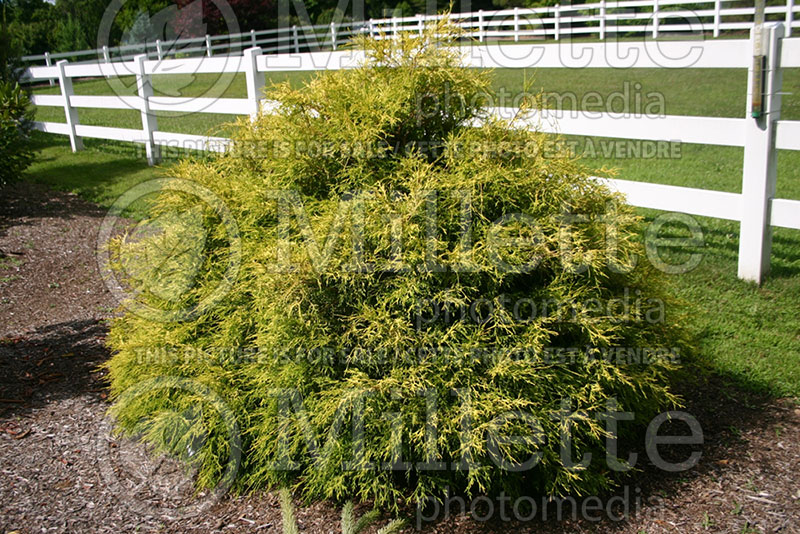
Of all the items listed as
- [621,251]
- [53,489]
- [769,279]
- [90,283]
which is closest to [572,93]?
[769,279]

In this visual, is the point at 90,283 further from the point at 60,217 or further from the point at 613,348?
the point at 613,348

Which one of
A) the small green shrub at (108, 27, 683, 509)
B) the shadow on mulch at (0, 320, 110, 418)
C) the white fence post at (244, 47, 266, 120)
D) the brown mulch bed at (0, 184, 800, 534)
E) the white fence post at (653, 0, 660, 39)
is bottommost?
the brown mulch bed at (0, 184, 800, 534)

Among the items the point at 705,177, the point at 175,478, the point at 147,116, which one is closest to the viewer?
the point at 175,478

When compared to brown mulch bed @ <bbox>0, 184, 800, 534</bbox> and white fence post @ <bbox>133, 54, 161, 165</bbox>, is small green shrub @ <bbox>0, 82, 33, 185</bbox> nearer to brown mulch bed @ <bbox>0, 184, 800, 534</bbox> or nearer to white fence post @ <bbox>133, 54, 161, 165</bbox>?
white fence post @ <bbox>133, 54, 161, 165</bbox>

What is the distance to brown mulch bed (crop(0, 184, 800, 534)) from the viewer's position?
119 inches

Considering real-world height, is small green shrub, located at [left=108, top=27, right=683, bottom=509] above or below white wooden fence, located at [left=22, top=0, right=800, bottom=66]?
below

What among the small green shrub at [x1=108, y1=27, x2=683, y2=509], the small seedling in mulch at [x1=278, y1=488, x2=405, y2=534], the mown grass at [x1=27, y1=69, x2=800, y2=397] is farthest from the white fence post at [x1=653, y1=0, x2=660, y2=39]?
the small seedling in mulch at [x1=278, y1=488, x2=405, y2=534]

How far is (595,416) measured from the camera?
3057mm

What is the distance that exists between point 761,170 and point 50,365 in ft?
18.0

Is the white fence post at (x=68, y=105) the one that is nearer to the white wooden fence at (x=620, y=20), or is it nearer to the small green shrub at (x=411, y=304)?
the white wooden fence at (x=620, y=20)

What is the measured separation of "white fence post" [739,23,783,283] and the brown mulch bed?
1695 mm

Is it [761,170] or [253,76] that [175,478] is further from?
[253,76]

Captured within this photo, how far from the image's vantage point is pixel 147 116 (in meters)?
10.9

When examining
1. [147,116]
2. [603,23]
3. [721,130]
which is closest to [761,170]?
[721,130]
